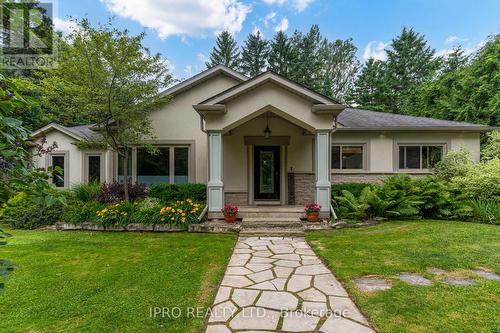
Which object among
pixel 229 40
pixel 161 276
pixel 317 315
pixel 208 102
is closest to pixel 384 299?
pixel 317 315

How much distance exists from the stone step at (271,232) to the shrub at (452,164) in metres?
7.09

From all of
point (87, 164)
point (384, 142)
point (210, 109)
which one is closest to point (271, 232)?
point (210, 109)

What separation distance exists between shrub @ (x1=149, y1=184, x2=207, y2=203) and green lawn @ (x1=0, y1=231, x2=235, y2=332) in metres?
2.91

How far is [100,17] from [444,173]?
13462 millimetres

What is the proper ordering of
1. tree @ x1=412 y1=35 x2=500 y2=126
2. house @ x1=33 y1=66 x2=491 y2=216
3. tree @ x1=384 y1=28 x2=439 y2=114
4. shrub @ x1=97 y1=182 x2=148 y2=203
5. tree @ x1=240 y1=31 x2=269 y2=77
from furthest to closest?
tree @ x1=240 y1=31 x2=269 y2=77
tree @ x1=384 y1=28 x2=439 y2=114
tree @ x1=412 y1=35 x2=500 y2=126
house @ x1=33 y1=66 x2=491 y2=216
shrub @ x1=97 y1=182 x2=148 y2=203

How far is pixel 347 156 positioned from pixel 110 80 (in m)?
9.33

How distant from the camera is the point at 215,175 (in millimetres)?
7992

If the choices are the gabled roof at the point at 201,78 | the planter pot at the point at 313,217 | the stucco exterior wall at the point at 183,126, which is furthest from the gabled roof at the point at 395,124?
the stucco exterior wall at the point at 183,126

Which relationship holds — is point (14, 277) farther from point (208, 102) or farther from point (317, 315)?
point (208, 102)

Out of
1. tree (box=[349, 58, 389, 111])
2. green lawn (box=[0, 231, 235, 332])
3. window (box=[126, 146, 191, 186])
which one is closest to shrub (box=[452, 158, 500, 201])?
green lawn (box=[0, 231, 235, 332])

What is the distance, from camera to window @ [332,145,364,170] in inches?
436

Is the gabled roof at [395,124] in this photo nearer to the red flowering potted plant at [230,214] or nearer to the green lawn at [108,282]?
the red flowering potted plant at [230,214]

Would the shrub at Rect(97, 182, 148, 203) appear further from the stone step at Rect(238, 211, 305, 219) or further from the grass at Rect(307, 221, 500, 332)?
the grass at Rect(307, 221, 500, 332)

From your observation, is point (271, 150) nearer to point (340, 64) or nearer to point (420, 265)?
point (420, 265)
